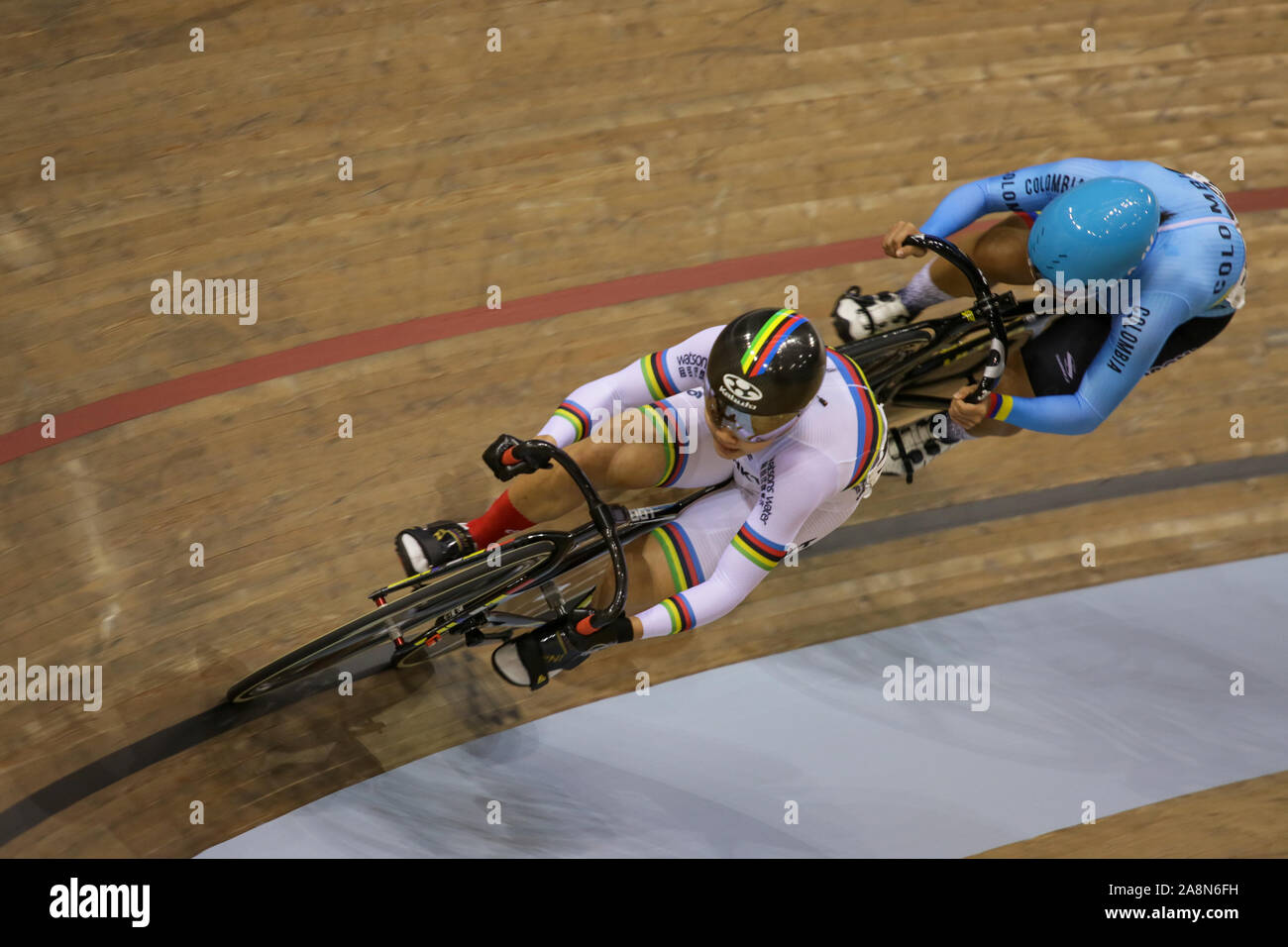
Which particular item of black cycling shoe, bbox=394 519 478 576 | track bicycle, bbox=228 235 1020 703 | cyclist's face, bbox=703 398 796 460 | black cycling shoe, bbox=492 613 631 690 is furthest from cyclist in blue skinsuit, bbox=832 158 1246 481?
black cycling shoe, bbox=394 519 478 576

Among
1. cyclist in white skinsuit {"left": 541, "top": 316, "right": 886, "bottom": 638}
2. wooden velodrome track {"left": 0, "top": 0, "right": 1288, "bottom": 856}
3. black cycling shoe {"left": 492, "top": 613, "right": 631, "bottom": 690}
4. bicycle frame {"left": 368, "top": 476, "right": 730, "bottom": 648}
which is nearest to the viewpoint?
cyclist in white skinsuit {"left": 541, "top": 316, "right": 886, "bottom": 638}

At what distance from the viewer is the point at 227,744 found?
3.25 metres

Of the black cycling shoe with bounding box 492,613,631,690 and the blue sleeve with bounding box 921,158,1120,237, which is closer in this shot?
the black cycling shoe with bounding box 492,613,631,690

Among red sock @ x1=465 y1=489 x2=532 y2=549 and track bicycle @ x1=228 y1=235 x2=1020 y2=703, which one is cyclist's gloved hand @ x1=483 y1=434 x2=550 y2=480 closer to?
track bicycle @ x1=228 y1=235 x2=1020 y2=703

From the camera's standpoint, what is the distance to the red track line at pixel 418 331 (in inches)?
143

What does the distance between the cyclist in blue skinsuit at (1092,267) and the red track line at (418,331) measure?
0.91 metres

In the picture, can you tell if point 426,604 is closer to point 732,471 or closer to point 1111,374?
point 732,471

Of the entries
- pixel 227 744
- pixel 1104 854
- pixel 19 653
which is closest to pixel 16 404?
pixel 19 653

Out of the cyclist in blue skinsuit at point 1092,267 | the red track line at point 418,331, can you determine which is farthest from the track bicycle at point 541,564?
the red track line at point 418,331

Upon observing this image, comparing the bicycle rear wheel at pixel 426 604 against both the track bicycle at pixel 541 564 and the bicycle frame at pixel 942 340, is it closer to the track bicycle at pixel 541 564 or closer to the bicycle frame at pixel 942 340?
the track bicycle at pixel 541 564

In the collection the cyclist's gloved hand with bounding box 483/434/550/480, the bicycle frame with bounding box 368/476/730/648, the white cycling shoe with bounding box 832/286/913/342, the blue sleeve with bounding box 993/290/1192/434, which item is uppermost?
the white cycling shoe with bounding box 832/286/913/342

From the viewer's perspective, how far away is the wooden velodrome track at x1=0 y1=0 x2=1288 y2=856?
3.36 m

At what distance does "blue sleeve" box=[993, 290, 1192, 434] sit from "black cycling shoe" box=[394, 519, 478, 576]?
1482 millimetres

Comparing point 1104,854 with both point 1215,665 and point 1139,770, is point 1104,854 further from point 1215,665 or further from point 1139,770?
point 1215,665
